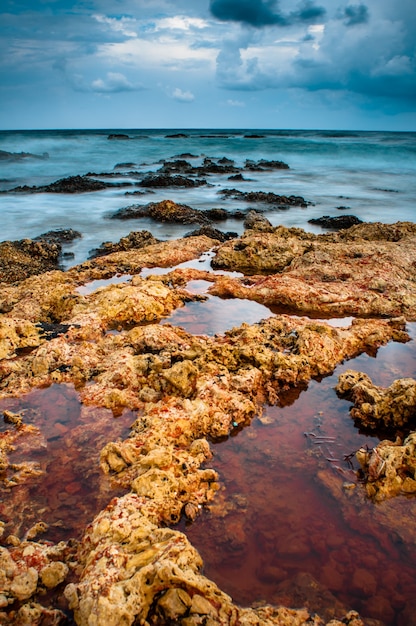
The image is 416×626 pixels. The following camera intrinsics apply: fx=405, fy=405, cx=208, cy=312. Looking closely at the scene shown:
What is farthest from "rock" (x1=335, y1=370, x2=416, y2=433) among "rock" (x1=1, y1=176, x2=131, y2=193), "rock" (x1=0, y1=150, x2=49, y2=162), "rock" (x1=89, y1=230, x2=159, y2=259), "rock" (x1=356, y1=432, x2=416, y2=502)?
"rock" (x1=0, y1=150, x2=49, y2=162)

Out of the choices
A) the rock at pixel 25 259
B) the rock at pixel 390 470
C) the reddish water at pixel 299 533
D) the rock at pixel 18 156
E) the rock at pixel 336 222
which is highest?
the rock at pixel 18 156

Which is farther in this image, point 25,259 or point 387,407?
point 25,259

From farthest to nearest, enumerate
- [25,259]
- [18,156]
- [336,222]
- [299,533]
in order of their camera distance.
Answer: [18,156] < [336,222] < [25,259] < [299,533]

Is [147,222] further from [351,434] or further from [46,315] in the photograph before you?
[351,434]

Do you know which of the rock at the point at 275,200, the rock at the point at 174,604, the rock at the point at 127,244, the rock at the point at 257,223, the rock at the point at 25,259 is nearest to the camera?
the rock at the point at 174,604

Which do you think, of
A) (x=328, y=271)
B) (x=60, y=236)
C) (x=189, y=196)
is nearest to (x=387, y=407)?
(x=328, y=271)

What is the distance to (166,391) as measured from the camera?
14.8ft

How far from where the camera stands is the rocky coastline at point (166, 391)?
242 centimetres

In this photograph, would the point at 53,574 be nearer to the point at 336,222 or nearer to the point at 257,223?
the point at 257,223

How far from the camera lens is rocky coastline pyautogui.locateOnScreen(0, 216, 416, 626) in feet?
7.95

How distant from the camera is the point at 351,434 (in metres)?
4.05

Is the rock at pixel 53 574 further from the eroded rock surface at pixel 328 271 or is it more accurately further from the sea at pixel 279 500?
the eroded rock surface at pixel 328 271

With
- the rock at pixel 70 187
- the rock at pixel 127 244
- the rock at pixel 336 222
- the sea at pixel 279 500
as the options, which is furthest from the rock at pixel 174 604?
the rock at pixel 70 187

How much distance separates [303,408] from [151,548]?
7.67 feet
